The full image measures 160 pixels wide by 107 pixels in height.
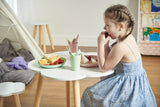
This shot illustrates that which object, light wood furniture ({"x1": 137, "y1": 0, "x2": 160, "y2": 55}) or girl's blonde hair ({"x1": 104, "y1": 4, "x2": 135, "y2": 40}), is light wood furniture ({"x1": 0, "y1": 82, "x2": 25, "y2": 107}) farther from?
light wood furniture ({"x1": 137, "y1": 0, "x2": 160, "y2": 55})

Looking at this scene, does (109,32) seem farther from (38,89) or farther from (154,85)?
(154,85)

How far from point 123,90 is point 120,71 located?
136 mm

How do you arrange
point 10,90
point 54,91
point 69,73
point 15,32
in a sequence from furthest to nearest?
point 15,32 → point 54,91 → point 10,90 → point 69,73

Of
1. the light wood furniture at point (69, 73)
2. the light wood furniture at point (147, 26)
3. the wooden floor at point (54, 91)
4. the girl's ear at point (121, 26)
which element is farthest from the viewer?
the light wood furniture at point (147, 26)

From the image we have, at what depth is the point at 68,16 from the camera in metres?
4.62

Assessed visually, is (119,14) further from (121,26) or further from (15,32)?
(15,32)

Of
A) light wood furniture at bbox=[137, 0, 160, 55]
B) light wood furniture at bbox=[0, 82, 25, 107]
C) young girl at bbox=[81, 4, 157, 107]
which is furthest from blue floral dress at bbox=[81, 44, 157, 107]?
light wood furniture at bbox=[137, 0, 160, 55]

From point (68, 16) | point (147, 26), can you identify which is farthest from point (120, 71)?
point (68, 16)

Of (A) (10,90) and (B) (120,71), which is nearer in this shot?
(B) (120,71)

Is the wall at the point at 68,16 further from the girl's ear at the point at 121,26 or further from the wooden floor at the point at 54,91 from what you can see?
the girl's ear at the point at 121,26

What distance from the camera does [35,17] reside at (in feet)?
15.6

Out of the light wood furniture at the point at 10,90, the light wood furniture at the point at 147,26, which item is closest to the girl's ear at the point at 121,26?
the light wood furniture at the point at 10,90

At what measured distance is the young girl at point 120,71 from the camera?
1.40 metres

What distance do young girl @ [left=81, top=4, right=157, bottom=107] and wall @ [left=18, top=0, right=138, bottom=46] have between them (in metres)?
3.08
